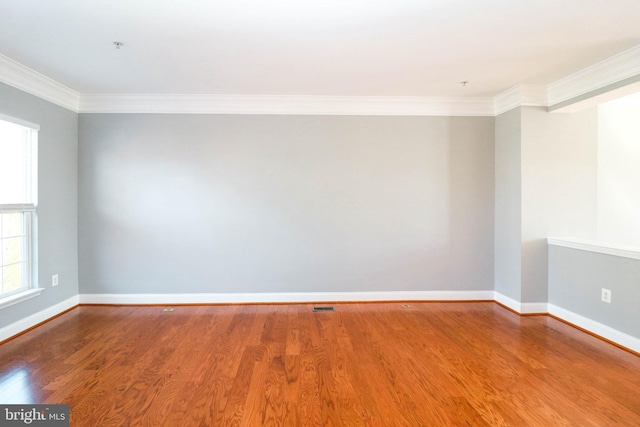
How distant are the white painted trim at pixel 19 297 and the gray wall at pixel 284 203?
2.31 feet

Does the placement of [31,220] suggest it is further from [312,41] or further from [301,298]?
[312,41]

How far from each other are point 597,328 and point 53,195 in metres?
5.54

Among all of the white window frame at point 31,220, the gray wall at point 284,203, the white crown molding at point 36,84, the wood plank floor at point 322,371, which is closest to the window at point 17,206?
the white window frame at point 31,220

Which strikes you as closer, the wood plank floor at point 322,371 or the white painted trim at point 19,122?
the wood plank floor at point 322,371

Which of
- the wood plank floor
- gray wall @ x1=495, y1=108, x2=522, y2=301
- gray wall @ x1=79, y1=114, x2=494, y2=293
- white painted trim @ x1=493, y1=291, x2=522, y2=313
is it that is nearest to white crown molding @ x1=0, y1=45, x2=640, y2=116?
gray wall @ x1=79, y1=114, x2=494, y2=293

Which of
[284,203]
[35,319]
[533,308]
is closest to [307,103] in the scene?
[284,203]

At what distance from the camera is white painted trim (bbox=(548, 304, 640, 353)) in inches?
116

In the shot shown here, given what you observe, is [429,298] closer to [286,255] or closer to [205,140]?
[286,255]

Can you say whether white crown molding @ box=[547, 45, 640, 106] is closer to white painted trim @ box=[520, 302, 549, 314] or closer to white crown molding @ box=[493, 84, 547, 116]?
white crown molding @ box=[493, 84, 547, 116]

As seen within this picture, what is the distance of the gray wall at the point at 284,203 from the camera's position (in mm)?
4164

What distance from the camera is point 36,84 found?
3.46 metres

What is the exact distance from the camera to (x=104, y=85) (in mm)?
3781

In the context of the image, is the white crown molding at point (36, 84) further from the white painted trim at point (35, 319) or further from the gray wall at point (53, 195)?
the white painted trim at point (35, 319)

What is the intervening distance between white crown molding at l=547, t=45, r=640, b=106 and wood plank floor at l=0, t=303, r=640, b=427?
230cm
